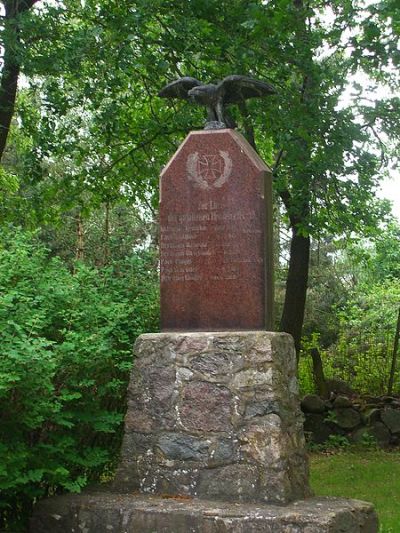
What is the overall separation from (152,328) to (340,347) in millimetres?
9019

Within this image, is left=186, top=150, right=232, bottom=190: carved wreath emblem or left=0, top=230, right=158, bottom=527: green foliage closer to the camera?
left=0, top=230, right=158, bottom=527: green foliage

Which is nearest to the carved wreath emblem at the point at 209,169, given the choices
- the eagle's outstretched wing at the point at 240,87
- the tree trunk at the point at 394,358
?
the eagle's outstretched wing at the point at 240,87

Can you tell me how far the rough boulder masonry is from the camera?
5.36 meters

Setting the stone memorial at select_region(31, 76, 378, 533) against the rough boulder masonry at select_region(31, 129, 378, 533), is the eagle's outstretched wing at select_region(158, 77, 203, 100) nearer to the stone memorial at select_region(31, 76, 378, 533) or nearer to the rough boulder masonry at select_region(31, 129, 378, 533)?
the stone memorial at select_region(31, 76, 378, 533)

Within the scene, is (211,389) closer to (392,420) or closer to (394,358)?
(392,420)

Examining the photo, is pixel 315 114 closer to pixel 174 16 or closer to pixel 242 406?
pixel 174 16

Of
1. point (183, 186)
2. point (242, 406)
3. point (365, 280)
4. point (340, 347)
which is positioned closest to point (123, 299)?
point (183, 186)

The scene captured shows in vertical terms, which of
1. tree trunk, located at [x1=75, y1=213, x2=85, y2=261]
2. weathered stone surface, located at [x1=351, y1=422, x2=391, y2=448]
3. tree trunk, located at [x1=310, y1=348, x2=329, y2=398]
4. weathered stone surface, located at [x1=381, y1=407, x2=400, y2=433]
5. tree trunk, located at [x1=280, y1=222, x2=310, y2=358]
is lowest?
weathered stone surface, located at [x1=351, y1=422, x2=391, y2=448]

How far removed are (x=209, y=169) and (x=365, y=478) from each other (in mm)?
5627

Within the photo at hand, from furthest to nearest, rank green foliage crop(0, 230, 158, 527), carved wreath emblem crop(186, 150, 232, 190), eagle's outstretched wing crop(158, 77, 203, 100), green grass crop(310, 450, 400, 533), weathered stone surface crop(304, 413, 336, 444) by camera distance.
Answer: weathered stone surface crop(304, 413, 336, 444) < green grass crop(310, 450, 400, 533) < eagle's outstretched wing crop(158, 77, 203, 100) < carved wreath emblem crop(186, 150, 232, 190) < green foliage crop(0, 230, 158, 527)

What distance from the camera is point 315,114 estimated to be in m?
9.69

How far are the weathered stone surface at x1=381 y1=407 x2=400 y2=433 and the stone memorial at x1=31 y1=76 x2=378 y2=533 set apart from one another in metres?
7.37

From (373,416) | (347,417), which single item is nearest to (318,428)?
(347,417)

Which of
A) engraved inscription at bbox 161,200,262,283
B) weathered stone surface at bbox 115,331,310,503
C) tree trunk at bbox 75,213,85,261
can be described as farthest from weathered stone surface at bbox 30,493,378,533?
tree trunk at bbox 75,213,85,261
